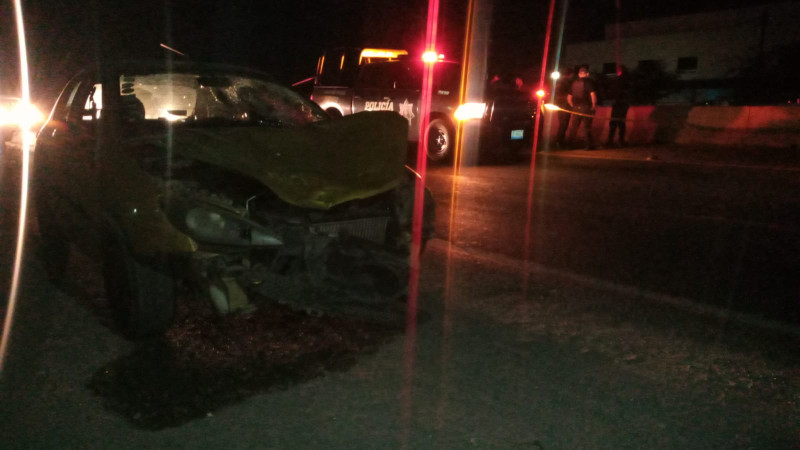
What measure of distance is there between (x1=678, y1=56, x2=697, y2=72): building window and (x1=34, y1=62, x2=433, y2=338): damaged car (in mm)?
36921

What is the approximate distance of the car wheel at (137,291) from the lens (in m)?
Answer: 3.81

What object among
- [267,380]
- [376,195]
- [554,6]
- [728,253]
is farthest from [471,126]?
[554,6]

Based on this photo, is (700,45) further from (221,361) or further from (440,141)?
(221,361)

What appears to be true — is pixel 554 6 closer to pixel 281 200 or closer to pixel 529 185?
pixel 529 185

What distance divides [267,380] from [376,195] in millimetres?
1254

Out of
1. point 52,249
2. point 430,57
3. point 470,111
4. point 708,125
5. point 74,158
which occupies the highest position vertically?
point 430,57

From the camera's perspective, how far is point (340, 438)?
3.02m

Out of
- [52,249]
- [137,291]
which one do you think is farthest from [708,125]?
[137,291]

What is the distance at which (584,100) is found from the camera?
15.5 m

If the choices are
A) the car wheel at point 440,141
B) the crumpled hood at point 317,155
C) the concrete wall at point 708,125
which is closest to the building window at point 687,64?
the concrete wall at point 708,125

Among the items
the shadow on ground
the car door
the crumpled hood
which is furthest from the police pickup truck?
the shadow on ground

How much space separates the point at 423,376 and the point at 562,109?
1320 cm

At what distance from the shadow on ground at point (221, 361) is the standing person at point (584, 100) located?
12.5 metres

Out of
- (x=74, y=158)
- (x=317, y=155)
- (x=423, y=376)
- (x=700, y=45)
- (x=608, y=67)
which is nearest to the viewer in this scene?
(x=423, y=376)
